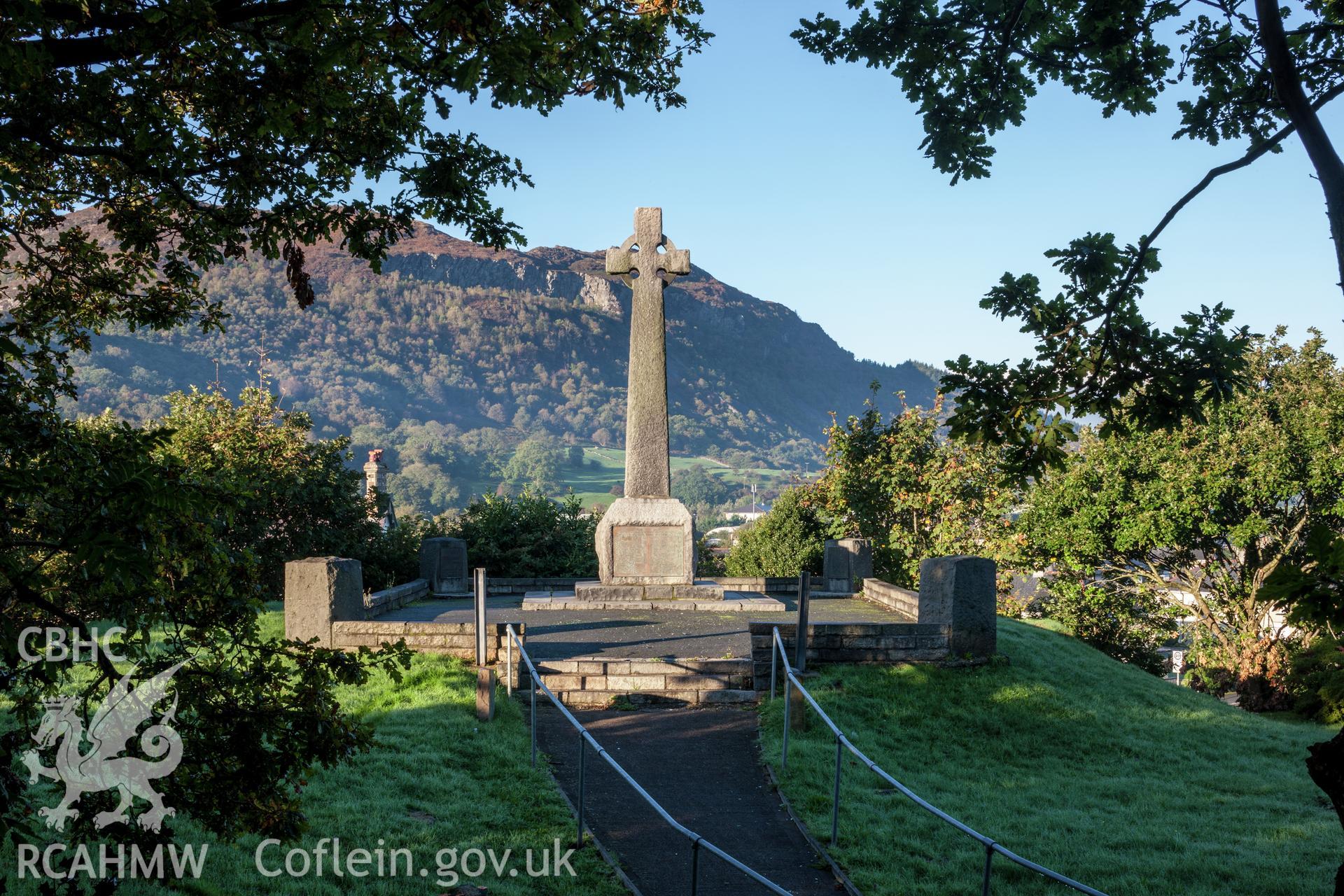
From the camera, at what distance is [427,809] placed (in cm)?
790

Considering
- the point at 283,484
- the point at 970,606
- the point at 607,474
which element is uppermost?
the point at 607,474

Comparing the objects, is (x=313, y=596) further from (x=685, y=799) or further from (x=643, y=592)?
(x=685, y=799)

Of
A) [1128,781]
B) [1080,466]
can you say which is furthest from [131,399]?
[1128,781]

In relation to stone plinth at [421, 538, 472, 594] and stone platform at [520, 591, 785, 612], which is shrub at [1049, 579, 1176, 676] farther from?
stone plinth at [421, 538, 472, 594]

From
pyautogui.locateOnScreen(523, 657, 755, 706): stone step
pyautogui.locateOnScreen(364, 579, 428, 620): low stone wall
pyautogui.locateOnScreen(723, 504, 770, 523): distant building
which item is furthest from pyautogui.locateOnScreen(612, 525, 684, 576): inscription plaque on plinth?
pyautogui.locateOnScreen(723, 504, 770, 523): distant building

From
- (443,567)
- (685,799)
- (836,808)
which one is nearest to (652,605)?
(443,567)

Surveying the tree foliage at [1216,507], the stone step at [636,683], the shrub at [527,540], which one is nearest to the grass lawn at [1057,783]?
the stone step at [636,683]

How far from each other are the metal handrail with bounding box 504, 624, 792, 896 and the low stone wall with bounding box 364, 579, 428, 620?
416 cm

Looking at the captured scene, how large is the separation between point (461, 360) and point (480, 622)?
160 m

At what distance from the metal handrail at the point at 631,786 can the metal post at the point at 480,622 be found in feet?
1.00

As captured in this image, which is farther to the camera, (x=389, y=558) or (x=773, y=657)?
(x=389, y=558)

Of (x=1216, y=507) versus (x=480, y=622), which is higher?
(x=1216, y=507)

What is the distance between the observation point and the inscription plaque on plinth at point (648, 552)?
16.4 m

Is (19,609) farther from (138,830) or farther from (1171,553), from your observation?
(1171,553)
